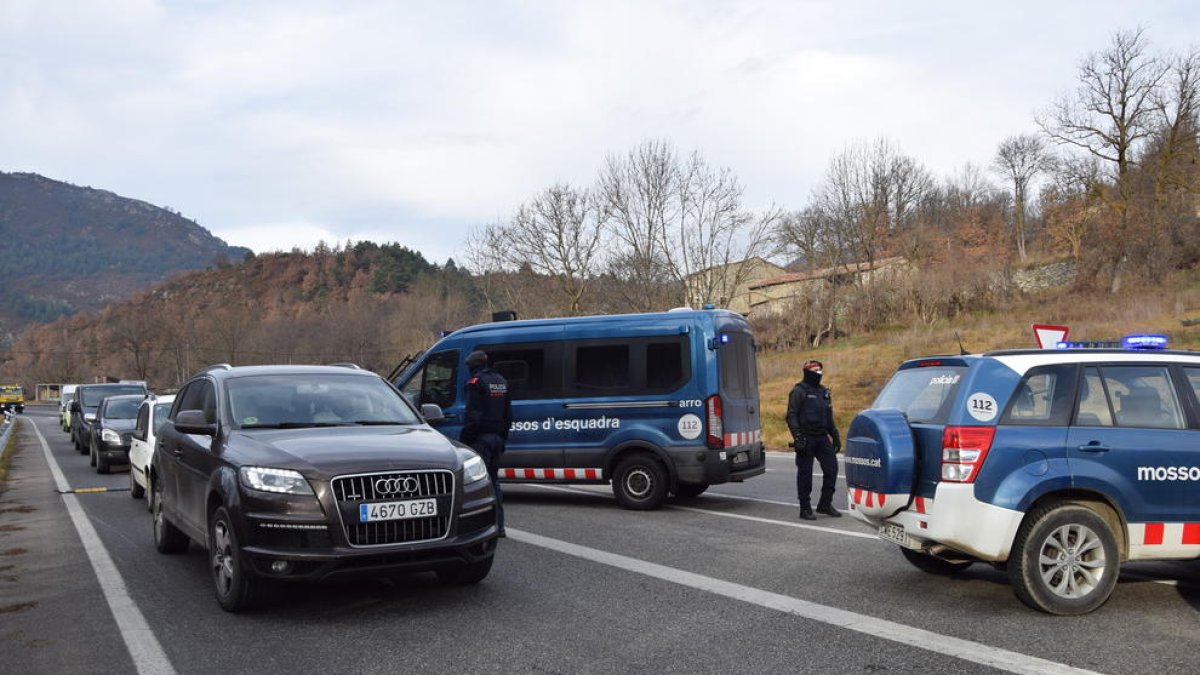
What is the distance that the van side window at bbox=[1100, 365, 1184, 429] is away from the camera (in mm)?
6332

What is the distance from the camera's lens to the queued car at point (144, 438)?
12.8 m

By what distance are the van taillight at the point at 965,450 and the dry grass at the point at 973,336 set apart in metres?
17.4

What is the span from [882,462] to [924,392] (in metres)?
0.64

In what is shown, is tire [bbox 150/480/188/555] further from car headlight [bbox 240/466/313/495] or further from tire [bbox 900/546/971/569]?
tire [bbox 900/546/971/569]

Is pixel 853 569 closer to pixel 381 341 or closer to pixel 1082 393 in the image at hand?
pixel 1082 393

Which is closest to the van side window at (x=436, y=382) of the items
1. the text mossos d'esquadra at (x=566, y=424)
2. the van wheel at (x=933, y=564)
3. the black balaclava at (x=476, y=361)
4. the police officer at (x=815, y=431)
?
the text mossos d'esquadra at (x=566, y=424)

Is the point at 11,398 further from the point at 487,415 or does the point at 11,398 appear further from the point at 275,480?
the point at 275,480

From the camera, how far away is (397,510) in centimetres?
616

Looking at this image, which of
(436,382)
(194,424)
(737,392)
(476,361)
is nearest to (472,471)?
(194,424)

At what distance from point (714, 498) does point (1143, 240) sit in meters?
43.1

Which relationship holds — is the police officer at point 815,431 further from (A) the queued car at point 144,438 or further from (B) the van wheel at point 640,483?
(A) the queued car at point 144,438

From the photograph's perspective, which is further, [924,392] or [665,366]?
[665,366]

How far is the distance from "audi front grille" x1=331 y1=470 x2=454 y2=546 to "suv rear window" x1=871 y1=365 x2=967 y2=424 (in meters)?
3.25

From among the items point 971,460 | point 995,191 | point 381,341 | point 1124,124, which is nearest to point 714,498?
point 971,460
